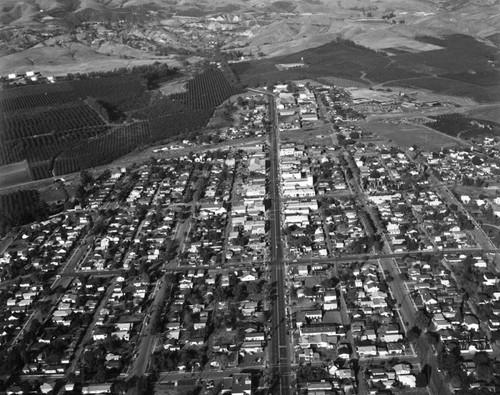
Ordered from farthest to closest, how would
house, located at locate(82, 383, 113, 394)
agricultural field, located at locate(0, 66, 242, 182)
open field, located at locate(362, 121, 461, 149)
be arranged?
agricultural field, located at locate(0, 66, 242, 182), open field, located at locate(362, 121, 461, 149), house, located at locate(82, 383, 113, 394)

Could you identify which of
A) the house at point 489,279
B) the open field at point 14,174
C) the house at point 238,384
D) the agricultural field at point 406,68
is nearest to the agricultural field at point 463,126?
the agricultural field at point 406,68

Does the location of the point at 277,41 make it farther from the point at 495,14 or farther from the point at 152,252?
the point at 152,252

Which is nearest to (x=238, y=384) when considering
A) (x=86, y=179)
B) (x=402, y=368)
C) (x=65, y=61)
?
(x=402, y=368)

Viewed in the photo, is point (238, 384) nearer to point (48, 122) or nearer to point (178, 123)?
point (178, 123)

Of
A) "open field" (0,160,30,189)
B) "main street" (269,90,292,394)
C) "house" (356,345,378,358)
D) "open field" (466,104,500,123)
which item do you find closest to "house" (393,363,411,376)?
"house" (356,345,378,358)

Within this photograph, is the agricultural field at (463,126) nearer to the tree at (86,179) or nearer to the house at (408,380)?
the house at (408,380)

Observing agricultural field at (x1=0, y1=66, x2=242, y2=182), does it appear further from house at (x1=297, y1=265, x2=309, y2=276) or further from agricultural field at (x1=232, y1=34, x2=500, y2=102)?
house at (x1=297, y1=265, x2=309, y2=276)
